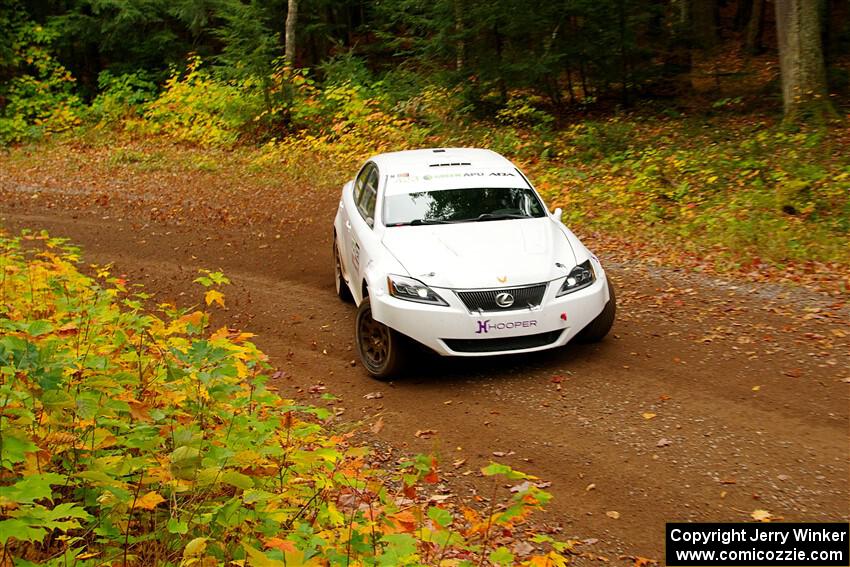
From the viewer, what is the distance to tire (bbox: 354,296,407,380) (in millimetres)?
7355

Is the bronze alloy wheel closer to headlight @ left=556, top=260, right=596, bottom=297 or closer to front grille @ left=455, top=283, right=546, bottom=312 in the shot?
front grille @ left=455, top=283, right=546, bottom=312

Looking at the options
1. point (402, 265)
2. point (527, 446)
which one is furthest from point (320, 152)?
point (527, 446)

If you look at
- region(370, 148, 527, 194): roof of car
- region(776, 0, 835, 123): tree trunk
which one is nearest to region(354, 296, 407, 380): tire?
region(370, 148, 527, 194): roof of car

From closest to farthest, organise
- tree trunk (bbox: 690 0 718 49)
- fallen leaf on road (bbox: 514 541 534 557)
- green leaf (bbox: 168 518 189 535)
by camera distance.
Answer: green leaf (bbox: 168 518 189 535) → fallen leaf on road (bbox: 514 541 534 557) → tree trunk (bbox: 690 0 718 49)

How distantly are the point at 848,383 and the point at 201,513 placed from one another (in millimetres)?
5507

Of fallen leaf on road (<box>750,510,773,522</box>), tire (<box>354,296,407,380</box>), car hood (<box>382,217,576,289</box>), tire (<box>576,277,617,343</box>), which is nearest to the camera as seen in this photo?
fallen leaf on road (<box>750,510,773,522</box>)

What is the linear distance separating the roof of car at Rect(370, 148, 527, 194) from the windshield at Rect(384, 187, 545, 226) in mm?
103

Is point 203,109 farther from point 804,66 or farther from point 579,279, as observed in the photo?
point 579,279

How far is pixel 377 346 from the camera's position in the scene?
7.62 metres

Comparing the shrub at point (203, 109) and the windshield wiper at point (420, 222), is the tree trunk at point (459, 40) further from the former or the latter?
the windshield wiper at point (420, 222)

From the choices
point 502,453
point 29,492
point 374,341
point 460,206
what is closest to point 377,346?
point 374,341

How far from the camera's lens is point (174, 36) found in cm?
2819

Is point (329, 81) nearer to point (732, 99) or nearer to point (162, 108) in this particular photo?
point (162, 108)

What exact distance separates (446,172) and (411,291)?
7.05 ft
